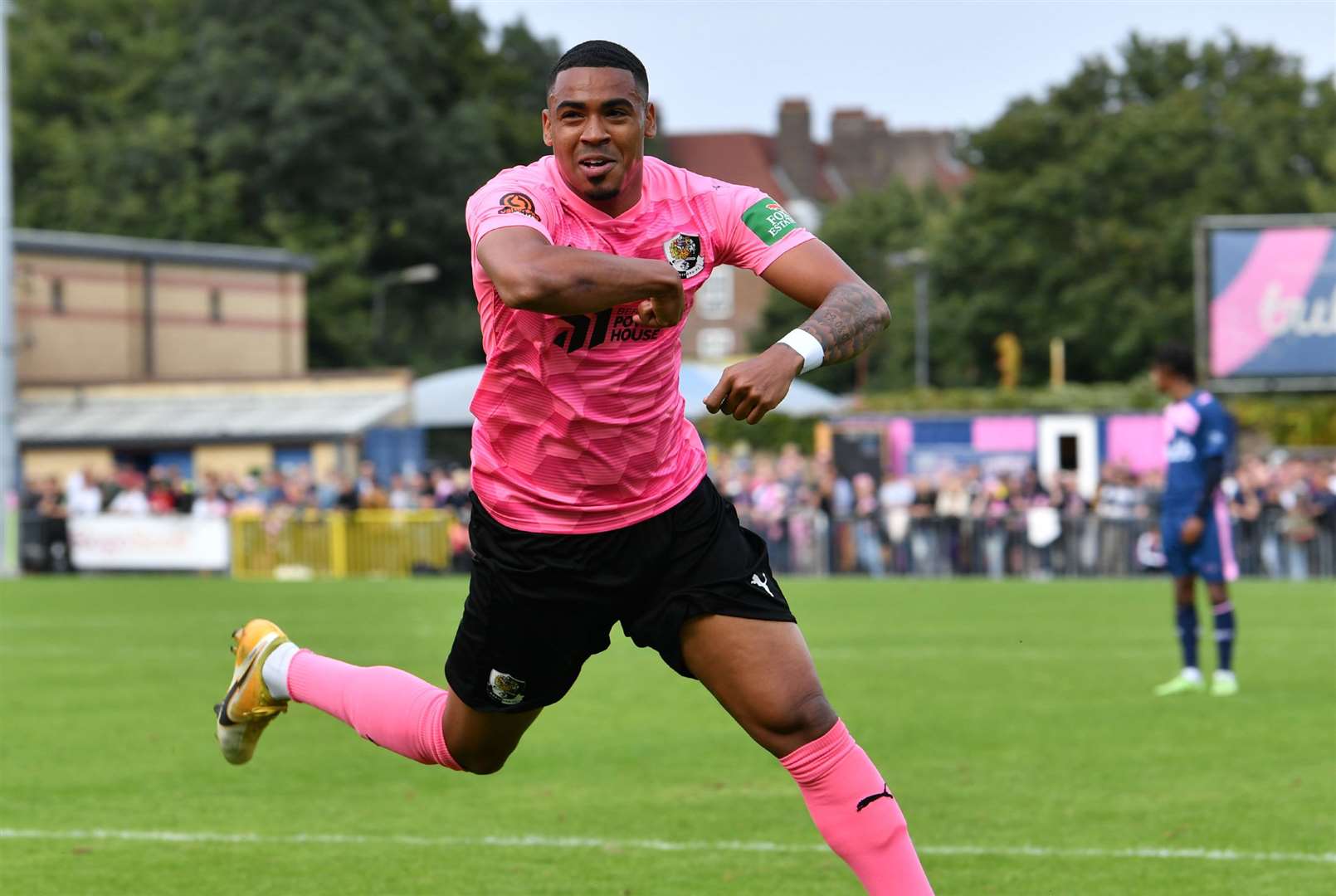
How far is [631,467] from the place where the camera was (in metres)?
5.59

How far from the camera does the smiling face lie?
5.16m

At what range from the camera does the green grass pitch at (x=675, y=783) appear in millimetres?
7492

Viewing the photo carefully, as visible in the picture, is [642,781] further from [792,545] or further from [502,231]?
[792,545]

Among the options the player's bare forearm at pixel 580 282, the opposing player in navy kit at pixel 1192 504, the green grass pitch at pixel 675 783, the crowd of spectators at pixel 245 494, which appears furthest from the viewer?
the crowd of spectators at pixel 245 494

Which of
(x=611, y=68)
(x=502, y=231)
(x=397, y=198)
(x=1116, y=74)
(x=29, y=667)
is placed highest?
(x=1116, y=74)

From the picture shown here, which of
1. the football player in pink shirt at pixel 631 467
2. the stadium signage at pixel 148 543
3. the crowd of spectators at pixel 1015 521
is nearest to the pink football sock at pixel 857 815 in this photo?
the football player in pink shirt at pixel 631 467

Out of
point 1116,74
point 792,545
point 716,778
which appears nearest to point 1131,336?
point 1116,74

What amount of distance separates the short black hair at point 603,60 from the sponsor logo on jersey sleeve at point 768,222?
461mm

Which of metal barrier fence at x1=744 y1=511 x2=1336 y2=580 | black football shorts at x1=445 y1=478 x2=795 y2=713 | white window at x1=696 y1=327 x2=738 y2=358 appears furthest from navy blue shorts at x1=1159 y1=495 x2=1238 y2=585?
white window at x1=696 y1=327 x2=738 y2=358

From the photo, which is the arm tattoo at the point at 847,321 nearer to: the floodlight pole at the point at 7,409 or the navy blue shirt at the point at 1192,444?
the navy blue shirt at the point at 1192,444

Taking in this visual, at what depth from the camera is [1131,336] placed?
6875cm

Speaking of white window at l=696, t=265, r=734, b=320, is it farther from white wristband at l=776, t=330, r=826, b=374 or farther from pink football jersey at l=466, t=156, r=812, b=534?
white wristband at l=776, t=330, r=826, b=374

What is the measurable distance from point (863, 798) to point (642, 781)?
4.54 metres

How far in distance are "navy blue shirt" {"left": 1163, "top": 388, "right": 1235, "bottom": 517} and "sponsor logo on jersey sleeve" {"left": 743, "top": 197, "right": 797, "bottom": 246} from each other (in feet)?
28.4
